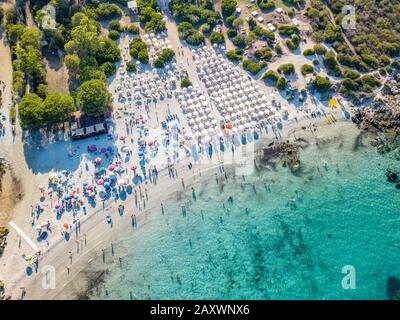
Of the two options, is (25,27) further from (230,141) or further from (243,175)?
(243,175)

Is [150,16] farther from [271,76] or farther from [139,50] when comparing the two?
[271,76]

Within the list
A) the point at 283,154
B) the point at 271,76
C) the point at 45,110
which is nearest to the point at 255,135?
the point at 283,154

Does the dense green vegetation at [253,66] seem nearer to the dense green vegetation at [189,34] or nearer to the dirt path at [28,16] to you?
A: the dense green vegetation at [189,34]

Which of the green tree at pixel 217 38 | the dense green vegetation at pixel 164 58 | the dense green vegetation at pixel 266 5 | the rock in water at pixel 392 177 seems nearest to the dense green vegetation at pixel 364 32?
the dense green vegetation at pixel 266 5

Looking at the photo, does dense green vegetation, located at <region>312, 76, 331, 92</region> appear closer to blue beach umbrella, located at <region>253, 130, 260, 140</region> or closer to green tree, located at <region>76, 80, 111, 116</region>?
blue beach umbrella, located at <region>253, 130, 260, 140</region>

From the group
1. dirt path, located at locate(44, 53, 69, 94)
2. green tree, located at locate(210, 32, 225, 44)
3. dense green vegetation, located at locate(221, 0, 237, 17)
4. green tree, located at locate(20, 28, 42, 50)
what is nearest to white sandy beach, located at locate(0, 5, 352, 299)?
green tree, located at locate(20, 28, 42, 50)
